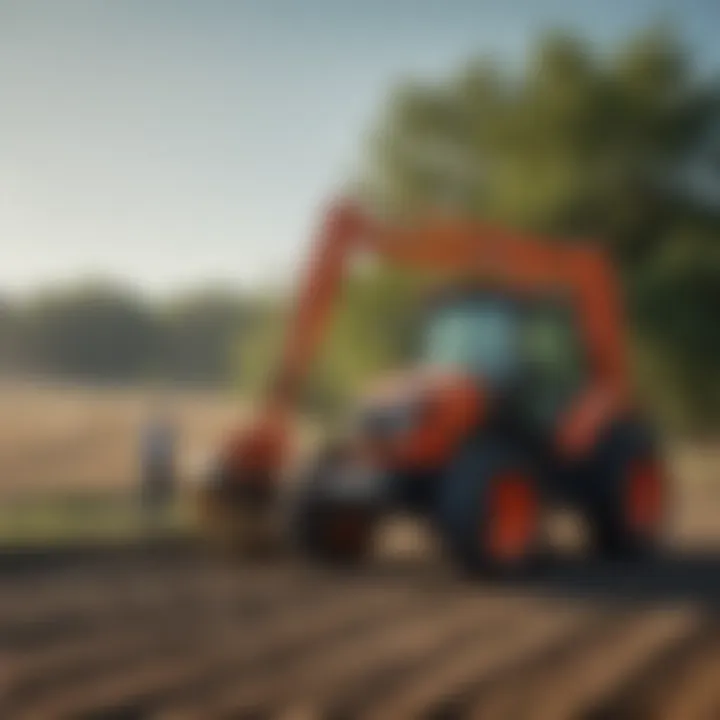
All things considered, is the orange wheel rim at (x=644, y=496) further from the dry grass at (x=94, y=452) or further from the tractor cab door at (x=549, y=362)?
the tractor cab door at (x=549, y=362)

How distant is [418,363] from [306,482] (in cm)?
51

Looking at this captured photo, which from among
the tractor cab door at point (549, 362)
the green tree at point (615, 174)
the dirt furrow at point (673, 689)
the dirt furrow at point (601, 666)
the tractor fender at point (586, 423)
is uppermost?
the green tree at point (615, 174)

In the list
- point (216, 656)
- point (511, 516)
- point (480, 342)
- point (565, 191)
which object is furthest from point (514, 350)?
point (216, 656)

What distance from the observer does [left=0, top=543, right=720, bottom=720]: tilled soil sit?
127 inches

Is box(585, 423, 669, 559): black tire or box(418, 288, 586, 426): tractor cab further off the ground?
box(418, 288, 586, 426): tractor cab

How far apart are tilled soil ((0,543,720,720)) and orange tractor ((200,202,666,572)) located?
148 mm

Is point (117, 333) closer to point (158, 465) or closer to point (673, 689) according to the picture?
point (158, 465)

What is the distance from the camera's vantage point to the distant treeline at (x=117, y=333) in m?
3.66

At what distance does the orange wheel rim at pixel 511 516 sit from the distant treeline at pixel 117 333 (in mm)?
1159

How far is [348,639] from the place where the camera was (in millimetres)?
3865

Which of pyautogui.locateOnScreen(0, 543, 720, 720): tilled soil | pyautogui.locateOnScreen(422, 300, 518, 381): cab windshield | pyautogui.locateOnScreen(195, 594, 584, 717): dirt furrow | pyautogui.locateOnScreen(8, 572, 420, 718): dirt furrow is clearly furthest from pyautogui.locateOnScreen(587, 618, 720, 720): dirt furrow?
pyautogui.locateOnScreen(422, 300, 518, 381): cab windshield

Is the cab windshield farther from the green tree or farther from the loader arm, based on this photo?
the green tree

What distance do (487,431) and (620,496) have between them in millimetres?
459

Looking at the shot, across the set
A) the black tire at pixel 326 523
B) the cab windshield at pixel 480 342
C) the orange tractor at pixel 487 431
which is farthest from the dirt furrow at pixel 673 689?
the black tire at pixel 326 523
